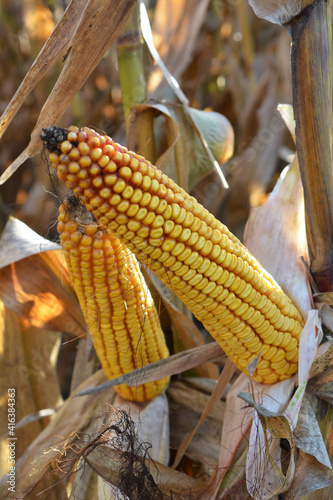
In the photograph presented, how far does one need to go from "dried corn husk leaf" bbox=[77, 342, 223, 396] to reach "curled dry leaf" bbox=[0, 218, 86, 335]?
0.33 metres

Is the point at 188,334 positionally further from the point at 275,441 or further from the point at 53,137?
the point at 53,137

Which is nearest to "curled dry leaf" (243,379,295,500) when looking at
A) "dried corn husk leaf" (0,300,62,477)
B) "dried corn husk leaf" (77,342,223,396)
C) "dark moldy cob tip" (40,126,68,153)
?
"dried corn husk leaf" (77,342,223,396)

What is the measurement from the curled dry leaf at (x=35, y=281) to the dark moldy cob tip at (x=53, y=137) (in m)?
0.55

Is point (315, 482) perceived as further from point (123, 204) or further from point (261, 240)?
point (123, 204)

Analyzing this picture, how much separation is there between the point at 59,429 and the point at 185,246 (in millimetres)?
844

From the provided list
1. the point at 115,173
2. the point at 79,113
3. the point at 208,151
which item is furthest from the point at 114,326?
the point at 79,113

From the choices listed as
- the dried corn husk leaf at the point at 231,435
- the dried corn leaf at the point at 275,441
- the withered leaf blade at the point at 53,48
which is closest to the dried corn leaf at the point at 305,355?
the dried corn leaf at the point at 275,441

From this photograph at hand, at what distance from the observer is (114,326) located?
1127 mm

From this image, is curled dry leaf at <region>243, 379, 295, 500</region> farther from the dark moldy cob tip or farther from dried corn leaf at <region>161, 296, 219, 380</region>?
the dark moldy cob tip

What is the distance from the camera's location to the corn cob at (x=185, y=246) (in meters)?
0.77

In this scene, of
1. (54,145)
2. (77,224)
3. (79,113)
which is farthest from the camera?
(79,113)

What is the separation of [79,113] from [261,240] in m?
2.18

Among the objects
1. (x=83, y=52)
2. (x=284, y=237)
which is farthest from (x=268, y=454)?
(x=83, y=52)

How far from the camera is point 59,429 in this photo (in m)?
1.41
